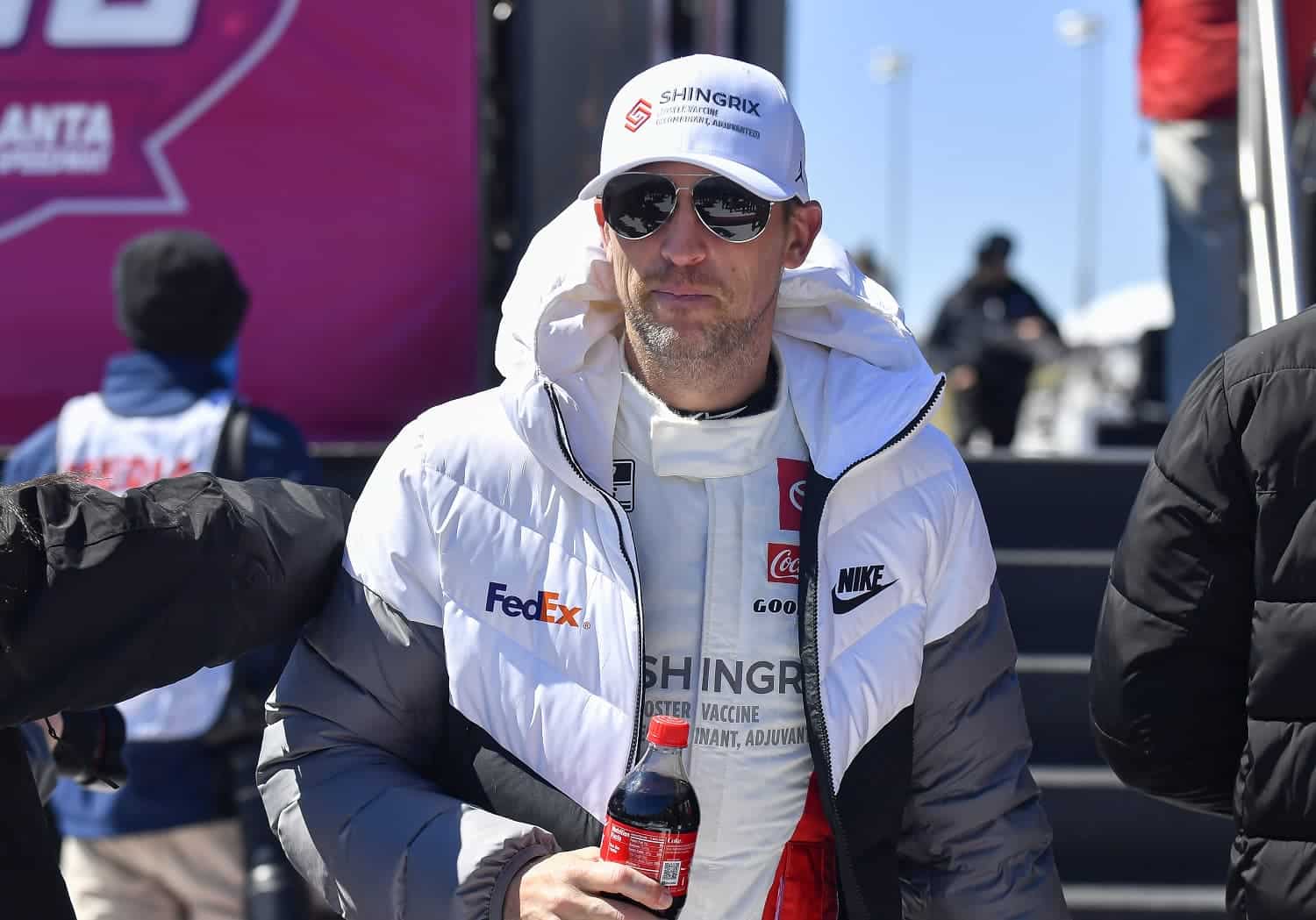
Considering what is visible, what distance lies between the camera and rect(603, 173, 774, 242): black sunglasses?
233cm

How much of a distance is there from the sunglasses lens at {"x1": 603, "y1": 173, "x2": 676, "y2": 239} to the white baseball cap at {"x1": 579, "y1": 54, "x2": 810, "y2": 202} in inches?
0.8

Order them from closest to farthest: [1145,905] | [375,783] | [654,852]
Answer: [654,852] → [375,783] → [1145,905]

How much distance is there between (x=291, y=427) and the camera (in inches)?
153

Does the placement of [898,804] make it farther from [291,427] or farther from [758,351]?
[291,427]

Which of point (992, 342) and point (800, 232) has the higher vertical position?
point (800, 232)

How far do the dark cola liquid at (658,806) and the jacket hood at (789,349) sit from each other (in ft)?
1.59

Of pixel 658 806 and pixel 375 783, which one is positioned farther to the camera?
pixel 375 783

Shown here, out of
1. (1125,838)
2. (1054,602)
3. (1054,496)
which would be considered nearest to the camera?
(1125,838)

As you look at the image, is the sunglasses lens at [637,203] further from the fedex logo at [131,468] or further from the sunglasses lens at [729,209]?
the fedex logo at [131,468]

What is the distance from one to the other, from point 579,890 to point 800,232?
1073 millimetres

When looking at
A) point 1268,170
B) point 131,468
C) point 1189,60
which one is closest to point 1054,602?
point 1268,170

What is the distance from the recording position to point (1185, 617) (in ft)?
7.26

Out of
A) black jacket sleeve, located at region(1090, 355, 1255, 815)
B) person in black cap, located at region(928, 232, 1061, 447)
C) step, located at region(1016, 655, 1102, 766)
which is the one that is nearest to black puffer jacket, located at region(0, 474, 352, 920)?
black jacket sleeve, located at region(1090, 355, 1255, 815)

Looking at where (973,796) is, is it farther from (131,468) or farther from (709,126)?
(131,468)
